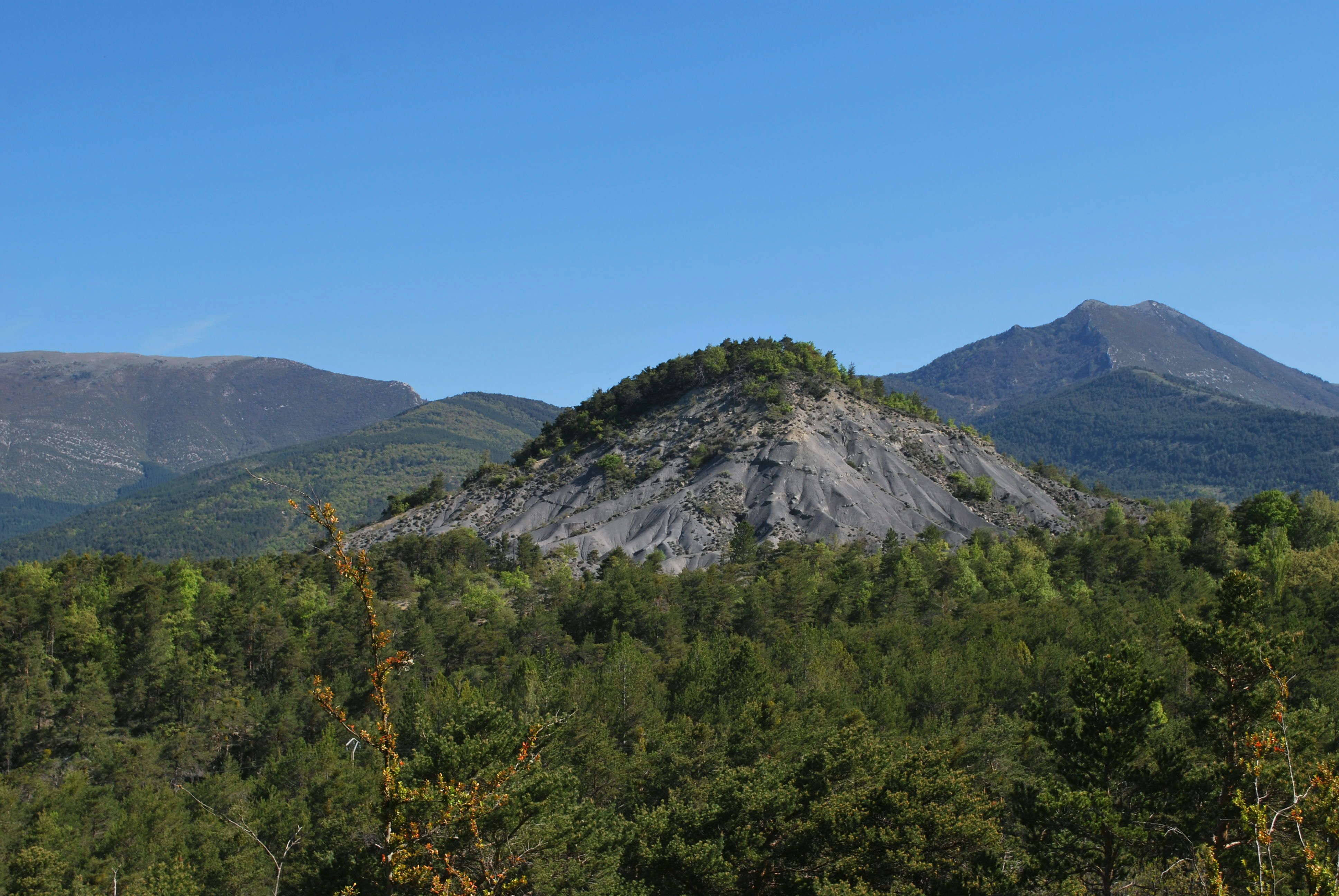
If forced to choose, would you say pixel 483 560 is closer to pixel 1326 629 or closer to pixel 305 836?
pixel 305 836

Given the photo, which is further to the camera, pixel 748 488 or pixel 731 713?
pixel 748 488

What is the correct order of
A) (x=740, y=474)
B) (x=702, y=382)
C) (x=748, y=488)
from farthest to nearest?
(x=702, y=382), (x=740, y=474), (x=748, y=488)

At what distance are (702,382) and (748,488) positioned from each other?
31186mm

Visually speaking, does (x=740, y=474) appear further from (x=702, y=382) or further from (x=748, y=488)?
(x=702, y=382)

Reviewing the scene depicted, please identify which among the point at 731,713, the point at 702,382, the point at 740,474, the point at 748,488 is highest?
the point at 702,382

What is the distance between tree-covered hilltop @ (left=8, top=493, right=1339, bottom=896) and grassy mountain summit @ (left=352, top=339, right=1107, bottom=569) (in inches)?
283

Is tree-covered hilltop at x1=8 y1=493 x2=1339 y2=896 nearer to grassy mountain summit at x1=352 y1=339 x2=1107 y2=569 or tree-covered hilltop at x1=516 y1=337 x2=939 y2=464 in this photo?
grassy mountain summit at x1=352 y1=339 x2=1107 y2=569

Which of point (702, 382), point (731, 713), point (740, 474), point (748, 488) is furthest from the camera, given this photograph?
point (702, 382)

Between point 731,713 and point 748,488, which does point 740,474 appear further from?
point 731,713

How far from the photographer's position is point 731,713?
175ft

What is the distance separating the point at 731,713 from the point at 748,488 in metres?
72.0

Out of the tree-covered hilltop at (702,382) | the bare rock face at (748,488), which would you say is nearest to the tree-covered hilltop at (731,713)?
the bare rock face at (748,488)

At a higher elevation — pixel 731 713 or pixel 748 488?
pixel 748 488

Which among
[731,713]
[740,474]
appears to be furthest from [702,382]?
[731,713]
